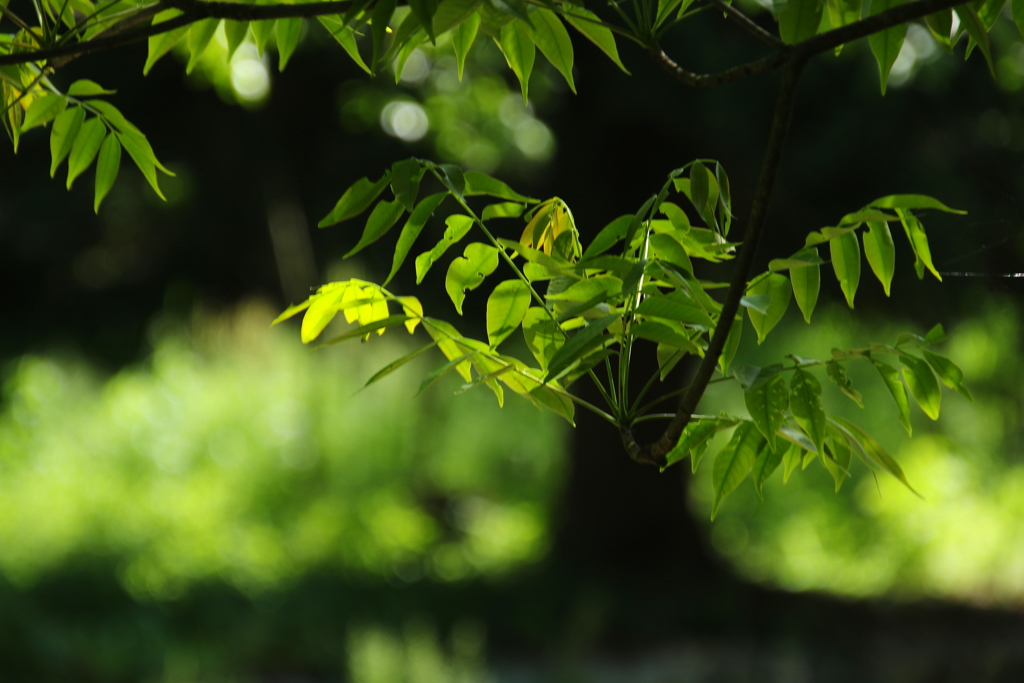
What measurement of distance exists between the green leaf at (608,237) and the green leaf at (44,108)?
403 mm

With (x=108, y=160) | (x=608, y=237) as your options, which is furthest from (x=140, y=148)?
(x=608, y=237)

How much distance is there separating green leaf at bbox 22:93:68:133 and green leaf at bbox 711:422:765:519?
519mm

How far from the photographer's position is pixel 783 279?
562mm

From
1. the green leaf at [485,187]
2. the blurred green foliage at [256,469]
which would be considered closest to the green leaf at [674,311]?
the green leaf at [485,187]

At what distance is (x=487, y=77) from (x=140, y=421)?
9.52ft

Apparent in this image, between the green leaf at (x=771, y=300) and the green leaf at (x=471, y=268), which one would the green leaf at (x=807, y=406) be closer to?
the green leaf at (x=771, y=300)

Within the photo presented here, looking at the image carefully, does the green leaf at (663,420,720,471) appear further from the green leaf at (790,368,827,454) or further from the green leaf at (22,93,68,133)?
the green leaf at (22,93,68,133)

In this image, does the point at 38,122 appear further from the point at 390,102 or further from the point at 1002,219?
the point at 390,102

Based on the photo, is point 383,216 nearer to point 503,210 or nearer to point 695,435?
point 503,210

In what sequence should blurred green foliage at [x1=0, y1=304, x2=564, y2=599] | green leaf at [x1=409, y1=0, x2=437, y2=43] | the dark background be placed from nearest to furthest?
green leaf at [x1=409, y1=0, x2=437, y2=43] < the dark background < blurred green foliage at [x1=0, y1=304, x2=564, y2=599]

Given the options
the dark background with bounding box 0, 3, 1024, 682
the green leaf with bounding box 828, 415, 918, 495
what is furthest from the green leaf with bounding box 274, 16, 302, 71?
the dark background with bounding box 0, 3, 1024, 682

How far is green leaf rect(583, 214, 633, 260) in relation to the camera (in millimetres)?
486

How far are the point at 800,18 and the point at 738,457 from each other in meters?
0.26

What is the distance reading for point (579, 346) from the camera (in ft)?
1.35
